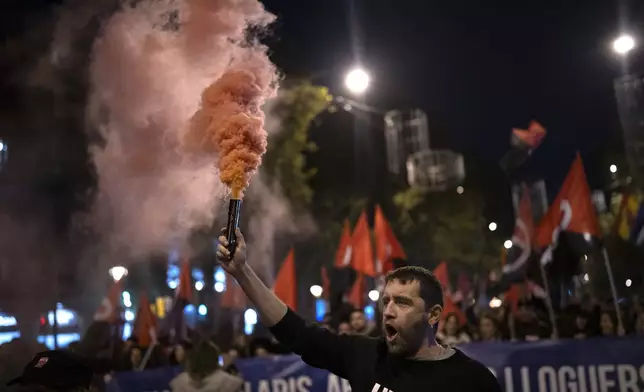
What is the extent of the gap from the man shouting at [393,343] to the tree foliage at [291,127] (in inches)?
538

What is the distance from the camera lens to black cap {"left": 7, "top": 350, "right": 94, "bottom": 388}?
267 cm

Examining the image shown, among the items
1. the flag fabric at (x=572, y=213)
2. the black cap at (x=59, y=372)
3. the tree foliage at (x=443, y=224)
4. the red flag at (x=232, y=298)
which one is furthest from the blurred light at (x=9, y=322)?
the tree foliage at (x=443, y=224)

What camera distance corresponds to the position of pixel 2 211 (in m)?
12.6

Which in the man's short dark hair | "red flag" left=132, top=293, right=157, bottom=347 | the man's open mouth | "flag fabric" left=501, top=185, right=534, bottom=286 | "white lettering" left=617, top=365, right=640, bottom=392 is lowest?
→ "white lettering" left=617, top=365, right=640, bottom=392

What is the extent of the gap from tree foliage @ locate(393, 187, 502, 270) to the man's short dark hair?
983 inches

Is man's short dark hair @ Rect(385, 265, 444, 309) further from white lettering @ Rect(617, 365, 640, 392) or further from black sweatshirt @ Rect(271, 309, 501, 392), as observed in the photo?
white lettering @ Rect(617, 365, 640, 392)

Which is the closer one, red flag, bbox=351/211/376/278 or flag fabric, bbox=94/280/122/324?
flag fabric, bbox=94/280/122/324

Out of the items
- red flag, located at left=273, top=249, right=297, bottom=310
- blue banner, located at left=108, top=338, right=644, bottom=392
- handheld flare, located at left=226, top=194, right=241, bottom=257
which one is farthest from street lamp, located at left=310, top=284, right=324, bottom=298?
handheld flare, located at left=226, top=194, right=241, bottom=257

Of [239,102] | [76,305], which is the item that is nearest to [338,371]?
[239,102]

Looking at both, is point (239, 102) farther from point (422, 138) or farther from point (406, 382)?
point (422, 138)

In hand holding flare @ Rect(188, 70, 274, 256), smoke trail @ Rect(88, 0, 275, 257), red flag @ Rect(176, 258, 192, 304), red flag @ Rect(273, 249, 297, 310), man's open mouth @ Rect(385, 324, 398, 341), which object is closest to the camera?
man's open mouth @ Rect(385, 324, 398, 341)

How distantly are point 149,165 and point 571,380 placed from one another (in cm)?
524

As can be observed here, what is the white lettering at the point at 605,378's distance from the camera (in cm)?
667

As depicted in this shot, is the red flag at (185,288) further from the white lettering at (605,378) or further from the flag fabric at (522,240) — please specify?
the white lettering at (605,378)
